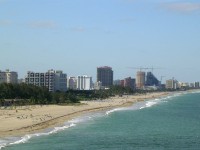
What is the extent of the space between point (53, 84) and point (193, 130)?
380ft

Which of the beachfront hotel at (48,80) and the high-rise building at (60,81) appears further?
the high-rise building at (60,81)

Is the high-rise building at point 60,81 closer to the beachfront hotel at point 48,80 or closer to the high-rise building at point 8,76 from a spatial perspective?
the beachfront hotel at point 48,80

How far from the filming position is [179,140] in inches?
1446

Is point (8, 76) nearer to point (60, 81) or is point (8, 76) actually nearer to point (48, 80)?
point (60, 81)

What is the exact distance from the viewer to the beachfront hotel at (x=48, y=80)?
515 feet

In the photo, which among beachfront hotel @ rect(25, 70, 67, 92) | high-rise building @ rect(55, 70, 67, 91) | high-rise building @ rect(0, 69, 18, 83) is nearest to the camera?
beachfront hotel @ rect(25, 70, 67, 92)

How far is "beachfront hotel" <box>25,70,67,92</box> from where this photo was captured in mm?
156875

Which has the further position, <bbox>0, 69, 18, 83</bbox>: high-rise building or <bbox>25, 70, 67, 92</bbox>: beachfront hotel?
<bbox>0, 69, 18, 83</bbox>: high-rise building

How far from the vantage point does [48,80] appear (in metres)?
158

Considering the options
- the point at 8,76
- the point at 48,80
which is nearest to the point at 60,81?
the point at 48,80

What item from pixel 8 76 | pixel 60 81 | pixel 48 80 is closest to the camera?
pixel 48 80

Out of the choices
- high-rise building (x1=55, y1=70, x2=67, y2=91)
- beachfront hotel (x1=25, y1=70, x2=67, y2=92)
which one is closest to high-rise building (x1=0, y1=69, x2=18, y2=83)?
beachfront hotel (x1=25, y1=70, x2=67, y2=92)

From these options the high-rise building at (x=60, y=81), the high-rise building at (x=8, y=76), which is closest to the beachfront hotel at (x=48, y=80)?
the high-rise building at (x=60, y=81)

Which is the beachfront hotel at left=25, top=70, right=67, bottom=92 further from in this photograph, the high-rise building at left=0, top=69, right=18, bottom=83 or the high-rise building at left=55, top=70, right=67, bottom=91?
the high-rise building at left=0, top=69, right=18, bottom=83
